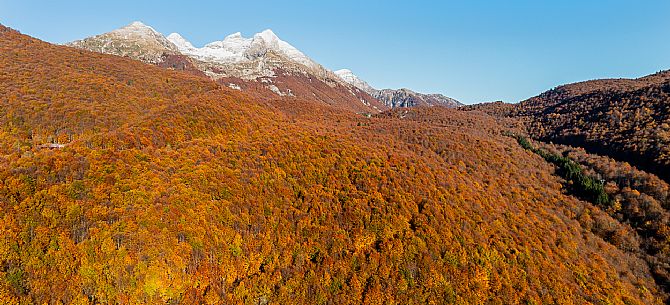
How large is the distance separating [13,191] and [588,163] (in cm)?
12821

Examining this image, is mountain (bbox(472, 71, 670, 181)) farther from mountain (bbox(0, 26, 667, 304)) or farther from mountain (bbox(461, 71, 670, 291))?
mountain (bbox(0, 26, 667, 304))

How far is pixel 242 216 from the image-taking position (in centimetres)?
4156

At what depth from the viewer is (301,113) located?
121000 mm

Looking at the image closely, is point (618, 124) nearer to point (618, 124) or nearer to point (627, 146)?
point (618, 124)

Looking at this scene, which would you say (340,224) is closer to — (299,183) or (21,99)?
(299,183)

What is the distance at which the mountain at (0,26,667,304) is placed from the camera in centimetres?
2925

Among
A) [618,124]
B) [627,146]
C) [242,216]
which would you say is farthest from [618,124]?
[242,216]

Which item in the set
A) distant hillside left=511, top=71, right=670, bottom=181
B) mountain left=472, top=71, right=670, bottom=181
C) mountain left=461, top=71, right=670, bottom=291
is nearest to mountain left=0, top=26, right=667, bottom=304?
mountain left=461, top=71, right=670, bottom=291

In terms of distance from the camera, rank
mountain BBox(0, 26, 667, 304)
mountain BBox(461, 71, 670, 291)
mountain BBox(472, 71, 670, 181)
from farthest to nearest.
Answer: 1. mountain BBox(472, 71, 670, 181)
2. mountain BBox(461, 71, 670, 291)
3. mountain BBox(0, 26, 667, 304)

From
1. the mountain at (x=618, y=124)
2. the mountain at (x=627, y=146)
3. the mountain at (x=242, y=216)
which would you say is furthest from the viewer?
the mountain at (x=618, y=124)

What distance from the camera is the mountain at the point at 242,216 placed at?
29.2 meters

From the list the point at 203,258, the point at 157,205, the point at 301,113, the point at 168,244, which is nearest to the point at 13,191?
the point at 157,205

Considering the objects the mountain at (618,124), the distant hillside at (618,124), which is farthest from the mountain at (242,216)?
the mountain at (618,124)

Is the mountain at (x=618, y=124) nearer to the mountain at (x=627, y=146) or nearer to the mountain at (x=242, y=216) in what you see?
the mountain at (x=627, y=146)
